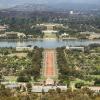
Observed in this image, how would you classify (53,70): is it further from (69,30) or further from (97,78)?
(69,30)

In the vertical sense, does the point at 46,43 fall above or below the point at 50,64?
above

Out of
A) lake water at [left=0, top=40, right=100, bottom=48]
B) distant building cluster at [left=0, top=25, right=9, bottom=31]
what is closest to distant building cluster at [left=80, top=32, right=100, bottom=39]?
lake water at [left=0, top=40, right=100, bottom=48]

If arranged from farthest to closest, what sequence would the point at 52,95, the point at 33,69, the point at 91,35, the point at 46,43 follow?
the point at 91,35 → the point at 46,43 → the point at 33,69 → the point at 52,95

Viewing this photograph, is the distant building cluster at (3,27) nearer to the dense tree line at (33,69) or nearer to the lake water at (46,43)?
the lake water at (46,43)

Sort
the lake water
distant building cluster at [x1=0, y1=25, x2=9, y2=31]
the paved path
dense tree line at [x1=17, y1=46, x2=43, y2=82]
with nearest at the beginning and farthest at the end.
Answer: dense tree line at [x1=17, y1=46, x2=43, y2=82]
the paved path
the lake water
distant building cluster at [x1=0, y1=25, x2=9, y2=31]

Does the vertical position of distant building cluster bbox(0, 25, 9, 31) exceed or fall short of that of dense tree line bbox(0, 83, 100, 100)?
it exceeds it

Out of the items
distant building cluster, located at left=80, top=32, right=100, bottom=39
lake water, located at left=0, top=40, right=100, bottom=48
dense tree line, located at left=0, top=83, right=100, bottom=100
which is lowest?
dense tree line, located at left=0, top=83, right=100, bottom=100

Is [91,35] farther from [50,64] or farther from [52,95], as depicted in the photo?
[52,95]

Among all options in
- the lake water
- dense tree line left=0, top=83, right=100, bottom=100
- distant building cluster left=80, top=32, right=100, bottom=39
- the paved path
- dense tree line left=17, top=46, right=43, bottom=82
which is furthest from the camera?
distant building cluster left=80, top=32, right=100, bottom=39

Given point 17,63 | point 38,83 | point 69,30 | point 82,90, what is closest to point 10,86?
point 38,83

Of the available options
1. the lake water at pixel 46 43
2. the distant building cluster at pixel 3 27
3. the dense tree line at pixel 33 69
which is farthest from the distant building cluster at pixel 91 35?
the dense tree line at pixel 33 69

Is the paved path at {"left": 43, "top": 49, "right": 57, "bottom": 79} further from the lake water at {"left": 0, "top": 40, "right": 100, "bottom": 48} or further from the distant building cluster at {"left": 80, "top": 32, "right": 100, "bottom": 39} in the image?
the distant building cluster at {"left": 80, "top": 32, "right": 100, "bottom": 39}

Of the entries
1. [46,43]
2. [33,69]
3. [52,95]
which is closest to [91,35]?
[46,43]
